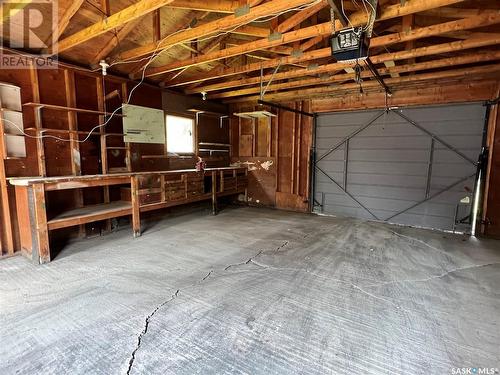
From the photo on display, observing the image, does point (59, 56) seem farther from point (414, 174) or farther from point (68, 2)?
point (414, 174)

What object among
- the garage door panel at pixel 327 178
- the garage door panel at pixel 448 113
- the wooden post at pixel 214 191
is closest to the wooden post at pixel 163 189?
the wooden post at pixel 214 191

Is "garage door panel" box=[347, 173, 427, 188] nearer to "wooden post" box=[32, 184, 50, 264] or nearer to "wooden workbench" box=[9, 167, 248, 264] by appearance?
"wooden workbench" box=[9, 167, 248, 264]

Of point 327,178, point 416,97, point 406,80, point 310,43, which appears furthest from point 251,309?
point 416,97

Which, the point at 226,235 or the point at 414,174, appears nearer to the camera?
the point at 226,235

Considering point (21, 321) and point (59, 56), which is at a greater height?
point (59, 56)

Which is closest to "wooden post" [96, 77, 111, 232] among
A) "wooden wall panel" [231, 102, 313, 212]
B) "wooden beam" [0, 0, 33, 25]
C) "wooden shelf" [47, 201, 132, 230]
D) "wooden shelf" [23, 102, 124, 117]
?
"wooden shelf" [23, 102, 124, 117]

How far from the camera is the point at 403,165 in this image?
4781 millimetres

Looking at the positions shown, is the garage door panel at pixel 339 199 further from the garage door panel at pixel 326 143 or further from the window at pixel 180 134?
the window at pixel 180 134

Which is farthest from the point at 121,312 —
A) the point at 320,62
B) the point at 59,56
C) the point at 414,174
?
the point at 414,174

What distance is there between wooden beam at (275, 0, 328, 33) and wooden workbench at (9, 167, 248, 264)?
2754 millimetres

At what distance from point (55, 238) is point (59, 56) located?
2.54 m

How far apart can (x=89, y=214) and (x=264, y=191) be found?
3926mm

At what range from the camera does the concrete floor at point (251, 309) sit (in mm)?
1548

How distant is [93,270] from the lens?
9.02ft
